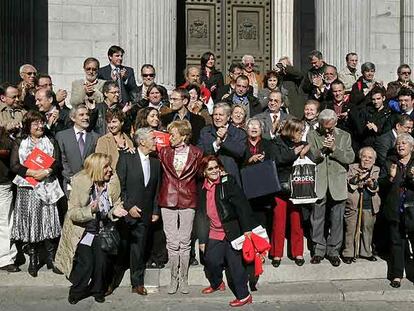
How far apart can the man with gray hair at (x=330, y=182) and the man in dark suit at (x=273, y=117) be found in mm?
642

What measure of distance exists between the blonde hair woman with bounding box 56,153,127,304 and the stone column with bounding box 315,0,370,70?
6256 millimetres

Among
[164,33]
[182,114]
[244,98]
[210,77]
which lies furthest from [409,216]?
[164,33]

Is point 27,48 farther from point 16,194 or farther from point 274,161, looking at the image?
point 274,161

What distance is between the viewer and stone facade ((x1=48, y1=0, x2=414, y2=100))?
39.0 ft

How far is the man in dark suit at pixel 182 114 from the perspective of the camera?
8.73 metres

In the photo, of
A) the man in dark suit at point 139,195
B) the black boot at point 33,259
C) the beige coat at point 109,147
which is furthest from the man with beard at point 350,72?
the black boot at point 33,259

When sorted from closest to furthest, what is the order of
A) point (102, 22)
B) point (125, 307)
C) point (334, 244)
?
point (125, 307)
point (334, 244)
point (102, 22)

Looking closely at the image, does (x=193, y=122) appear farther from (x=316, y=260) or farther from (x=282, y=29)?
(x=282, y=29)

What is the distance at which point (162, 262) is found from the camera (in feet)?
28.1

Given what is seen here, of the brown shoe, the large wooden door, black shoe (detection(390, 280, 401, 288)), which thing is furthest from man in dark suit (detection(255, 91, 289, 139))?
the large wooden door

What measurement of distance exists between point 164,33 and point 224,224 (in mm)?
5356

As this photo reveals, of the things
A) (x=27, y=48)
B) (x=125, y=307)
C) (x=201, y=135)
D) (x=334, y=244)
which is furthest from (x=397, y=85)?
(x=27, y=48)

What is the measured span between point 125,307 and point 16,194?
7.28 ft

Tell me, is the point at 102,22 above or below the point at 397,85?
above
